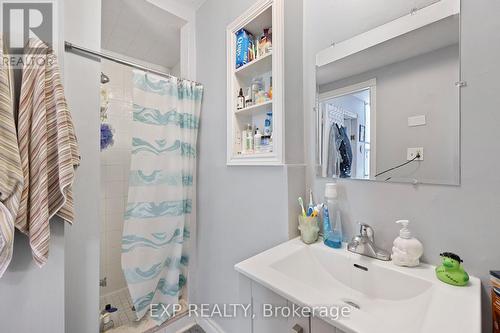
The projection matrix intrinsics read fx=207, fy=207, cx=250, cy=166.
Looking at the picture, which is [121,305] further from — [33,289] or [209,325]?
[33,289]

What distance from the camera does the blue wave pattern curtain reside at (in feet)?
4.24

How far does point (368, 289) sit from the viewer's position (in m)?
0.74

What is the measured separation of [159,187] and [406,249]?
131 centimetres

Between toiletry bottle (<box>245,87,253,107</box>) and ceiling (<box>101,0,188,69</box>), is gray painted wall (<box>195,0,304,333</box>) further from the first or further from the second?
ceiling (<box>101,0,188,69</box>)

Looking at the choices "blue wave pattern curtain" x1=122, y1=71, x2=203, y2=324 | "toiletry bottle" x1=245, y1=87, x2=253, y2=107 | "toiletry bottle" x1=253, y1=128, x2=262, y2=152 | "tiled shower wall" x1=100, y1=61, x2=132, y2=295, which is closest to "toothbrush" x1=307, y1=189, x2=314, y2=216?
"toiletry bottle" x1=253, y1=128, x2=262, y2=152

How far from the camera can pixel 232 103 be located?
1262mm

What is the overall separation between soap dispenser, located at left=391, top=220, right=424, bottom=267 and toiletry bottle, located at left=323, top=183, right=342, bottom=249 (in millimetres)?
212

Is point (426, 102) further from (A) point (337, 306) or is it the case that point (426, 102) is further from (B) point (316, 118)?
(A) point (337, 306)

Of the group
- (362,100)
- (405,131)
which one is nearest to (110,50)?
(362,100)

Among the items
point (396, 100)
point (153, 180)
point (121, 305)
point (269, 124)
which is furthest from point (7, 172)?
point (121, 305)

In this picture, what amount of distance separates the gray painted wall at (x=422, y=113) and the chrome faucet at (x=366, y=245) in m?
0.22

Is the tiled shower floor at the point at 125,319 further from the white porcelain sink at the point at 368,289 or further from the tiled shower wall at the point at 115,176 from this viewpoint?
the white porcelain sink at the point at 368,289

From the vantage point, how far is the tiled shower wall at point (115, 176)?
74.3 inches

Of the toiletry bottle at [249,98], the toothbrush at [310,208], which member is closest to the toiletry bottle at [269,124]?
the toiletry bottle at [249,98]
